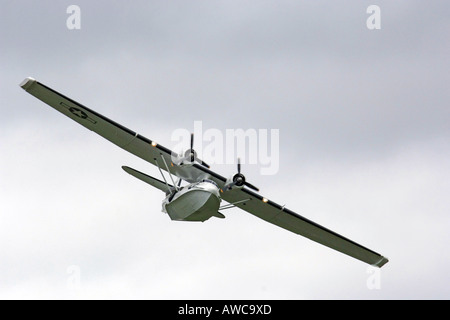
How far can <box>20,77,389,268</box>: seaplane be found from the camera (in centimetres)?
2748

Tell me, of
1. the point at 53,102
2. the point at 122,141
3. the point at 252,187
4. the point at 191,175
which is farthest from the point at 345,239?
the point at 53,102

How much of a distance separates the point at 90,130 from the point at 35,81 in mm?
3194

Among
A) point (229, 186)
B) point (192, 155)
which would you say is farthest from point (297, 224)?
point (192, 155)

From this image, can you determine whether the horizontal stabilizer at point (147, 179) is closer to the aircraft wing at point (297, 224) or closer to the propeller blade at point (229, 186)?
the aircraft wing at point (297, 224)

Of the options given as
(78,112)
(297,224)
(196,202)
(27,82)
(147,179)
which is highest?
(27,82)

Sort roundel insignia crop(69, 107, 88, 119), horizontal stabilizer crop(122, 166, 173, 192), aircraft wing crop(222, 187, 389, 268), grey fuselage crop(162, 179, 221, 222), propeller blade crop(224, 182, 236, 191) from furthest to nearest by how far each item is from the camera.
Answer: aircraft wing crop(222, 187, 389, 268), horizontal stabilizer crop(122, 166, 173, 192), propeller blade crop(224, 182, 236, 191), roundel insignia crop(69, 107, 88, 119), grey fuselage crop(162, 179, 221, 222)

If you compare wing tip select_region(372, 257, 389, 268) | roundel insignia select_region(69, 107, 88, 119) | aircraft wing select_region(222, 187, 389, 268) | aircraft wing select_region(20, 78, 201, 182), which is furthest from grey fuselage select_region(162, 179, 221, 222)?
wing tip select_region(372, 257, 389, 268)

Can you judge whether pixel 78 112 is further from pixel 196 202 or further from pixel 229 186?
pixel 229 186

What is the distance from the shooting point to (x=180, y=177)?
1176 inches

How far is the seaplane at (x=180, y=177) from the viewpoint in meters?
27.5

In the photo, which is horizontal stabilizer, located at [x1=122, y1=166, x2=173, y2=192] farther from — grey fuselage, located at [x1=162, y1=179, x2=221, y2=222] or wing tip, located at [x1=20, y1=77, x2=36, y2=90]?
wing tip, located at [x1=20, y1=77, x2=36, y2=90]

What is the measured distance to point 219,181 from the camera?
95.5 feet

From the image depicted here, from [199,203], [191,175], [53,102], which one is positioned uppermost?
[53,102]

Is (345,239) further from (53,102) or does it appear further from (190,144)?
(53,102)
